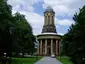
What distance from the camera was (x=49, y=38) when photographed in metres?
120

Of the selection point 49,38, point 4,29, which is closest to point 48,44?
point 49,38

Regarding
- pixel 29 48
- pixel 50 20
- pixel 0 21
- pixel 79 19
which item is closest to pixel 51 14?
pixel 50 20

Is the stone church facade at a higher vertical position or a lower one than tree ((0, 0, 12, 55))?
higher

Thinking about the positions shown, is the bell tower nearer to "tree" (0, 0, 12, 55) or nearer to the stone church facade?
the stone church facade

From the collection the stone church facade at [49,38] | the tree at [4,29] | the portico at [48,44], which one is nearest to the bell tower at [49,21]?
the stone church facade at [49,38]

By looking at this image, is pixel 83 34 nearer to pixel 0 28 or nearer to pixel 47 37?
pixel 0 28

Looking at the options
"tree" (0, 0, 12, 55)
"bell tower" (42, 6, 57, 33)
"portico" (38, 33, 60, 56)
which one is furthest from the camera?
"bell tower" (42, 6, 57, 33)

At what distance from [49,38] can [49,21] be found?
10.7 metres

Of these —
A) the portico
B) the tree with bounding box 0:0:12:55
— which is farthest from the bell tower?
the tree with bounding box 0:0:12:55

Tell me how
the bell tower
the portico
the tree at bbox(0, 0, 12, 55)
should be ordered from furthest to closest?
the bell tower
the portico
the tree at bbox(0, 0, 12, 55)

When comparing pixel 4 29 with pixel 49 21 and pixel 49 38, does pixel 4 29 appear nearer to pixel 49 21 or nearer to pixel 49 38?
pixel 49 38

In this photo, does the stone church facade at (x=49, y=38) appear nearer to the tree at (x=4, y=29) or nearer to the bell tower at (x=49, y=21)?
the bell tower at (x=49, y=21)

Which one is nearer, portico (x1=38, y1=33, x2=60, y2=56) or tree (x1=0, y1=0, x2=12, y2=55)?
tree (x1=0, y1=0, x2=12, y2=55)

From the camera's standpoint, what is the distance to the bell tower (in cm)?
12429
